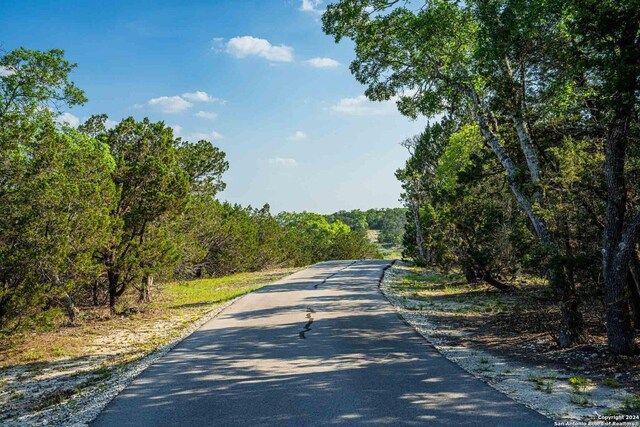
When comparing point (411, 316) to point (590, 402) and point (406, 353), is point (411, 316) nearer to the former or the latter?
point (406, 353)

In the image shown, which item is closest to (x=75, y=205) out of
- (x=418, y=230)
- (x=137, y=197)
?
(x=137, y=197)

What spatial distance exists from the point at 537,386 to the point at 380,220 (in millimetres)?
149469

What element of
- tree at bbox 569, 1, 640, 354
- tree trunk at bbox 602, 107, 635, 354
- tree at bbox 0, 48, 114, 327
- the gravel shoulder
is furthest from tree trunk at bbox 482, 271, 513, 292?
tree at bbox 0, 48, 114, 327

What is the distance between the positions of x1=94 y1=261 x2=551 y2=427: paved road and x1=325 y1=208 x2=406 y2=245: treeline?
115 meters

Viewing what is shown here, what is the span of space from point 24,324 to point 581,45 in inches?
545

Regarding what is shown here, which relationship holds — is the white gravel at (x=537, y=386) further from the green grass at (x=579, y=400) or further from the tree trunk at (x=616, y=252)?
the tree trunk at (x=616, y=252)

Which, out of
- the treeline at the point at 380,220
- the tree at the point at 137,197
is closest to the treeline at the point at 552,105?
the tree at the point at 137,197

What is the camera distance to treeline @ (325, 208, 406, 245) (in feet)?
425

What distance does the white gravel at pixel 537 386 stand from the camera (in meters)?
5.33

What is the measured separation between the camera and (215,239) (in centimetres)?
3145

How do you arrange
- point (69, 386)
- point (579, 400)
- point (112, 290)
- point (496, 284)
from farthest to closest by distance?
point (496, 284), point (112, 290), point (69, 386), point (579, 400)

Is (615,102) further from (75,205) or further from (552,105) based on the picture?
(75,205)

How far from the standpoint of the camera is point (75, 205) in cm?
1252

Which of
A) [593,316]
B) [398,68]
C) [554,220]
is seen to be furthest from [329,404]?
[398,68]
